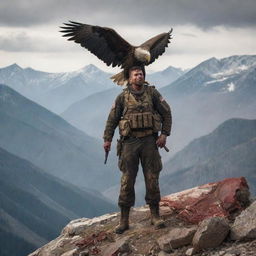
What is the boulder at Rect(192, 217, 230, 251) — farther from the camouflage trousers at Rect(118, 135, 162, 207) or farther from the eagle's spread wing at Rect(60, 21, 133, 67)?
the eagle's spread wing at Rect(60, 21, 133, 67)

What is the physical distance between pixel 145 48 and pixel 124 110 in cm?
160

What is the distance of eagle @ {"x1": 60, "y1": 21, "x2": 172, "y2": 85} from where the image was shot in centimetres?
1155

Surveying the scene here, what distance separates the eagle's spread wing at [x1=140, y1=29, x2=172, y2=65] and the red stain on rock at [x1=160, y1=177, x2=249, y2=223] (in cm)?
369

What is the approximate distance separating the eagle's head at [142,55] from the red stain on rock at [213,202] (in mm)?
3671

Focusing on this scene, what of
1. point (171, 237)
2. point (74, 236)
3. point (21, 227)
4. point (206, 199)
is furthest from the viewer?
point (21, 227)

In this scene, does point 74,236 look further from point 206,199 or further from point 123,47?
point 123,47

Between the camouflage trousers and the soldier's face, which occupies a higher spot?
the soldier's face

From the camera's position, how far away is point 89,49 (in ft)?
39.5

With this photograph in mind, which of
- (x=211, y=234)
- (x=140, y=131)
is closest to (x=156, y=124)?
(x=140, y=131)

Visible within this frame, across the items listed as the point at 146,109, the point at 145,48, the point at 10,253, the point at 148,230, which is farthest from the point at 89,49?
the point at 10,253

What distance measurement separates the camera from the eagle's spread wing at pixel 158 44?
12.5m

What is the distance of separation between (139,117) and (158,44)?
2659 millimetres

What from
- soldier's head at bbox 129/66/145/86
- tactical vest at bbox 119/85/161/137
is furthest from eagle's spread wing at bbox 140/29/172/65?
tactical vest at bbox 119/85/161/137

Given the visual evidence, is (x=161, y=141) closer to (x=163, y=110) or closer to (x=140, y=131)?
(x=140, y=131)
